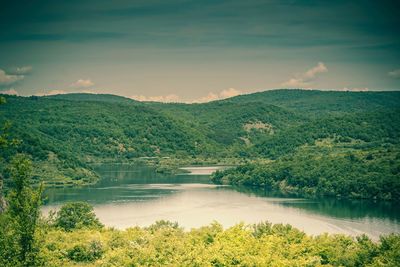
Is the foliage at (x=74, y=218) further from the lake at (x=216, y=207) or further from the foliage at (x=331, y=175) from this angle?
the foliage at (x=331, y=175)

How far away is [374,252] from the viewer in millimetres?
38156

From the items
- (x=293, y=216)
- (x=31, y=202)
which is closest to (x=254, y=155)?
(x=293, y=216)

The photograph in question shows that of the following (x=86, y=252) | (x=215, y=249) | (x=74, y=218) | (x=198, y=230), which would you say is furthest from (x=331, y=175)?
(x=215, y=249)

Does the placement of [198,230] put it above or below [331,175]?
below

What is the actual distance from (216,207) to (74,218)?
2997 centimetres

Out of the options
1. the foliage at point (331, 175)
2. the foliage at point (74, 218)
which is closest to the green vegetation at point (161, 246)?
the foliage at point (74, 218)

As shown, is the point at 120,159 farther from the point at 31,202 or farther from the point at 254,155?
the point at 31,202

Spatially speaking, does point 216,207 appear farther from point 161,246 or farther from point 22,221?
point 22,221

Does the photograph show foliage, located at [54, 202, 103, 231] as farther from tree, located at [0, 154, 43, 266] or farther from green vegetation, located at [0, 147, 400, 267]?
tree, located at [0, 154, 43, 266]

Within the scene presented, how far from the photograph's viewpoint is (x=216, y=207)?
288 feet

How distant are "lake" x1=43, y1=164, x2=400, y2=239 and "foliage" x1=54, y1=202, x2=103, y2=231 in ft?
24.0

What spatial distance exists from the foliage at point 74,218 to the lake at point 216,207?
7323 millimetres

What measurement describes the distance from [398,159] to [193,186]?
39.2 m

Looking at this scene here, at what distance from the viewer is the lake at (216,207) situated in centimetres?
7344
